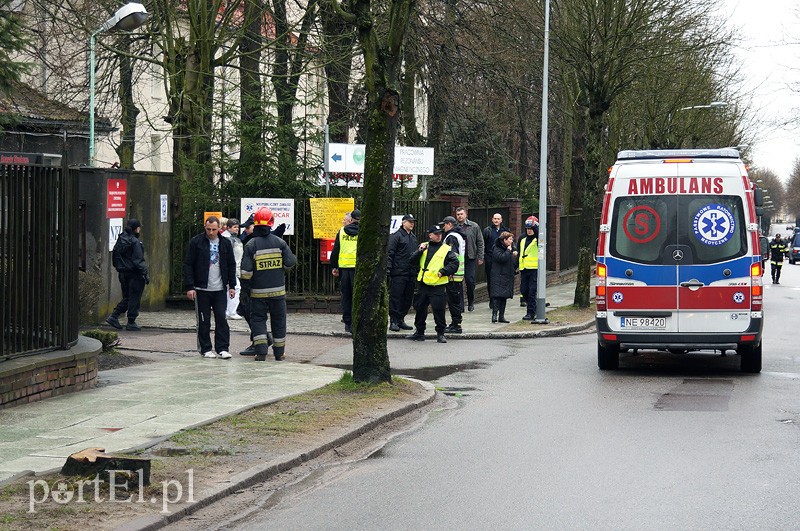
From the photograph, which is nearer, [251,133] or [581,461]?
[581,461]

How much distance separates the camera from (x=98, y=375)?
42.1 ft

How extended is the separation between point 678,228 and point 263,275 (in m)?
5.21

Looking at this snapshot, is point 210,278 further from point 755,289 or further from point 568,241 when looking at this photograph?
point 568,241

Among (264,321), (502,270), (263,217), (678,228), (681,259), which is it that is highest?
(263,217)

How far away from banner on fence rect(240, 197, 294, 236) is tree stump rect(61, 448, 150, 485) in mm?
15151

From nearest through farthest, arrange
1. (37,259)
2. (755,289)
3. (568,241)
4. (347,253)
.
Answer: (37,259) → (755,289) → (347,253) → (568,241)

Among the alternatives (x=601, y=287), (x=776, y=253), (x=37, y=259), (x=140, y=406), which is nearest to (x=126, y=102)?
(x=601, y=287)

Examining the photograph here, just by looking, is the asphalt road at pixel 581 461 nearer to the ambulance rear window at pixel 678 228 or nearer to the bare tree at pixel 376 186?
the bare tree at pixel 376 186

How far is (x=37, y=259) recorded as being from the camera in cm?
1120

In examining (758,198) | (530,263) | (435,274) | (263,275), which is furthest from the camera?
(530,263)

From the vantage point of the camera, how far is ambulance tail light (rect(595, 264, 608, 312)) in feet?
47.3

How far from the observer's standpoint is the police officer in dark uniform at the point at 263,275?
14594mm

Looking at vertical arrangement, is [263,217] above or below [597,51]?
below

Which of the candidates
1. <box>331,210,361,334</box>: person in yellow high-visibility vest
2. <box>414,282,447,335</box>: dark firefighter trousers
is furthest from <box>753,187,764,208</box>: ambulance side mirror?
<box>331,210,361,334</box>: person in yellow high-visibility vest
